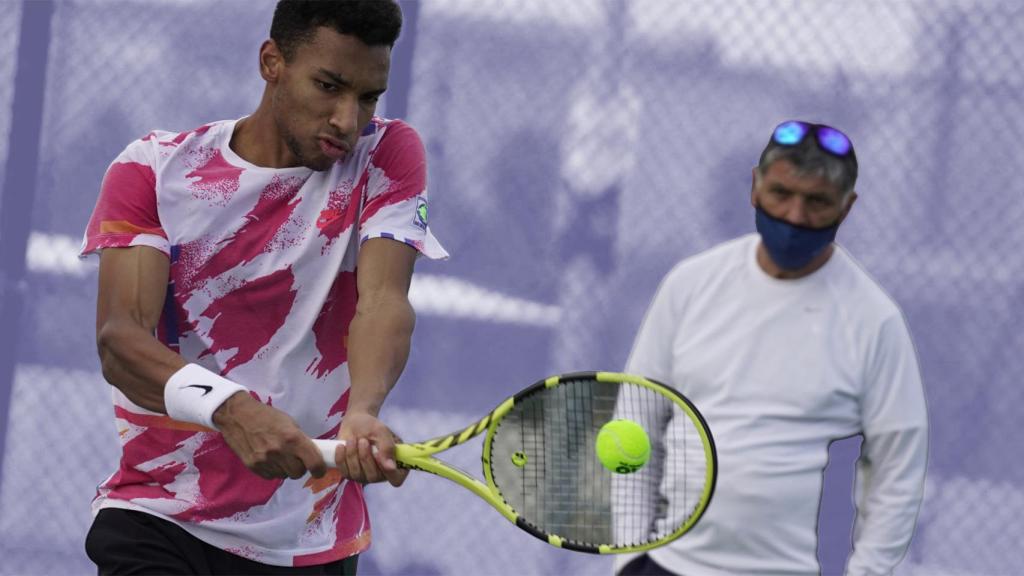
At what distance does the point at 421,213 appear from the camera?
2547 mm

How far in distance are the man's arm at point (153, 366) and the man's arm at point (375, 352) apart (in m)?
0.06

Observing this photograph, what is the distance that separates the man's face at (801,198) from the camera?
245 centimetres

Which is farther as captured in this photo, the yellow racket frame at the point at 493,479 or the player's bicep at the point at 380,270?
the player's bicep at the point at 380,270

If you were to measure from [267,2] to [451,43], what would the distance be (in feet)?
1.63

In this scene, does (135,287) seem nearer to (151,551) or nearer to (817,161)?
(151,551)

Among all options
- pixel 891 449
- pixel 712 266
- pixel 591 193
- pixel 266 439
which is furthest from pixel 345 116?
pixel 591 193

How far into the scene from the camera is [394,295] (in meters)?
Result: 2.45

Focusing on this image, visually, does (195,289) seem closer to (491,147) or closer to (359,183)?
(359,183)

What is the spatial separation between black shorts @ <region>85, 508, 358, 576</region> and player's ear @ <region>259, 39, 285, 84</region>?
731mm

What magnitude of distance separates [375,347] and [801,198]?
0.70 meters

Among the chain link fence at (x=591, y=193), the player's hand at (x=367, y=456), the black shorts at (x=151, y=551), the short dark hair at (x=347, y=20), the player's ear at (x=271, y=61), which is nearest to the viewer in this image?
the player's hand at (x=367, y=456)

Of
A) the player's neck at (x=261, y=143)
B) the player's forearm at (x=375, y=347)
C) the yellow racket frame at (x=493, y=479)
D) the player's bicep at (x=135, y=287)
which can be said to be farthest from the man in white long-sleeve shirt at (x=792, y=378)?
the player's bicep at (x=135, y=287)

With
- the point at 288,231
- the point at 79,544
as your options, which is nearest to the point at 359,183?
the point at 288,231

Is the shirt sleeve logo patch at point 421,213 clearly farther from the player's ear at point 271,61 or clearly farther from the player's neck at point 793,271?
the player's neck at point 793,271
